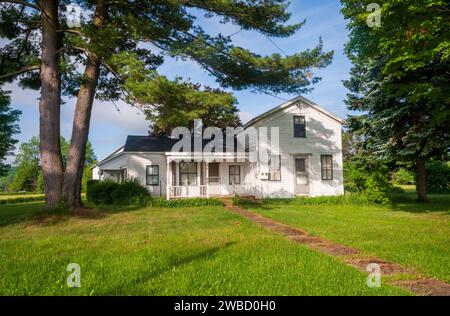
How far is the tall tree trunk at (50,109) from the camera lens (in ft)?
42.3

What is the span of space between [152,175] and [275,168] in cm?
838

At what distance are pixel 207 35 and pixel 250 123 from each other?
8.95 meters

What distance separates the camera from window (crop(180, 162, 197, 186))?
23266mm

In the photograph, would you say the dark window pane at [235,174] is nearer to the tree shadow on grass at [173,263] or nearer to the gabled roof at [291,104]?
the gabled roof at [291,104]

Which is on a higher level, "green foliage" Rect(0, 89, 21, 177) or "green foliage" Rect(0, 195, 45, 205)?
"green foliage" Rect(0, 89, 21, 177)

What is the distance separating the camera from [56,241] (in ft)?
25.9

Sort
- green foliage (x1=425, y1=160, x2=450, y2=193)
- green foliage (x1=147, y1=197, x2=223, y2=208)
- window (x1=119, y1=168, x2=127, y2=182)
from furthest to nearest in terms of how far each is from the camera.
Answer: green foliage (x1=425, y1=160, x2=450, y2=193), window (x1=119, y1=168, x2=127, y2=182), green foliage (x1=147, y1=197, x2=223, y2=208)

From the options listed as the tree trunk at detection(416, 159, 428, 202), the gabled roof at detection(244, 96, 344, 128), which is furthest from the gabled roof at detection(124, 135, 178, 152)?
the tree trunk at detection(416, 159, 428, 202)

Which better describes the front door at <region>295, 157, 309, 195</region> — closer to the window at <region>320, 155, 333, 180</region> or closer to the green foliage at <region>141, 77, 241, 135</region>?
the window at <region>320, 155, 333, 180</region>

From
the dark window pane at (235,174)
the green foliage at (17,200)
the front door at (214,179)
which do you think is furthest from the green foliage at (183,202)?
the green foliage at (17,200)

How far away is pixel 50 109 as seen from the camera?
42.4ft

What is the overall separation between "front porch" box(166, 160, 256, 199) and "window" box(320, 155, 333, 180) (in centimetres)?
469

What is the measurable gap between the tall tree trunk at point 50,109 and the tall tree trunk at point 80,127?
60 centimetres

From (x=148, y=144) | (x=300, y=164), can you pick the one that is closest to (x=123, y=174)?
(x=148, y=144)
